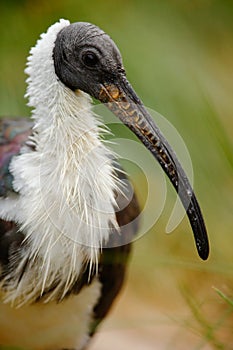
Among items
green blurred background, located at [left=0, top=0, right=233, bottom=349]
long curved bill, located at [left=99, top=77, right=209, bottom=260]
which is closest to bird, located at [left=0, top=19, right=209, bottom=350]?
long curved bill, located at [left=99, top=77, right=209, bottom=260]

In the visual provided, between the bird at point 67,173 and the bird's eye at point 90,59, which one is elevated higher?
the bird's eye at point 90,59

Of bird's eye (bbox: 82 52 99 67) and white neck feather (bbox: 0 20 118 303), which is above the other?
bird's eye (bbox: 82 52 99 67)

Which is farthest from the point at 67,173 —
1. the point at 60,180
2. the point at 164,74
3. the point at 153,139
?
the point at 164,74

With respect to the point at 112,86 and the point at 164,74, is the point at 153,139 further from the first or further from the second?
the point at 164,74

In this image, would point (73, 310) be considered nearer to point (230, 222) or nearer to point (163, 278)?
point (230, 222)

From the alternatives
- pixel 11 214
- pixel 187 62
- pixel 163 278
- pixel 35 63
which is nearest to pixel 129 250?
pixel 11 214

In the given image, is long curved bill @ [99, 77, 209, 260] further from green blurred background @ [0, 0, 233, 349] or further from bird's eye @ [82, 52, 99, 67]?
green blurred background @ [0, 0, 233, 349]

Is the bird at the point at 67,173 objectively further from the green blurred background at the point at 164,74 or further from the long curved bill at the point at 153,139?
the green blurred background at the point at 164,74

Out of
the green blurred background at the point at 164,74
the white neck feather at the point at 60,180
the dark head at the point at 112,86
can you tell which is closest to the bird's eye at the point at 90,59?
the dark head at the point at 112,86
